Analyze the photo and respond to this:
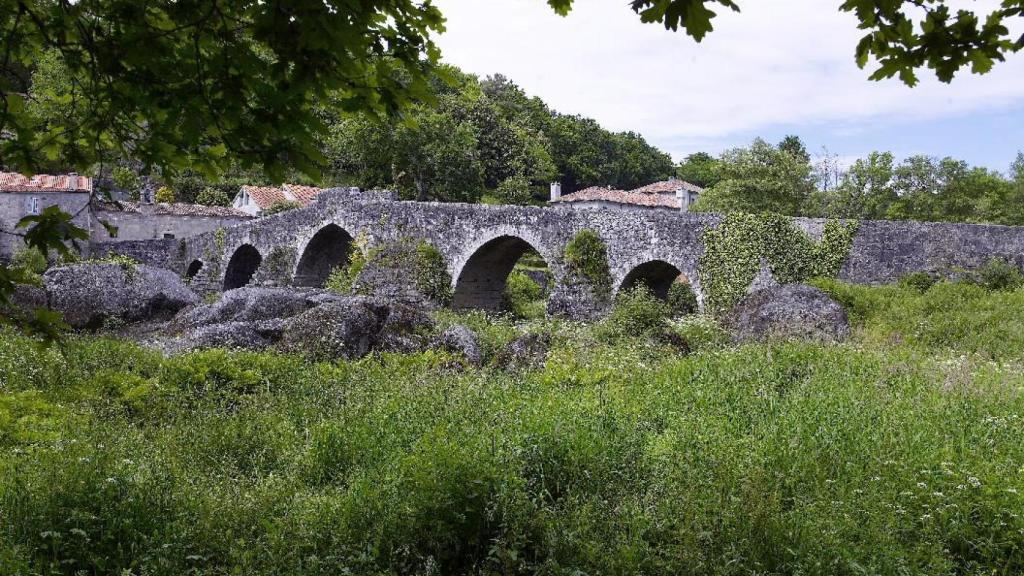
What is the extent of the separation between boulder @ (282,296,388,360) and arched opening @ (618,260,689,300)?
25.2 ft

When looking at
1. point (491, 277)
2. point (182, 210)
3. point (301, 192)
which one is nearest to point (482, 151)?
point (301, 192)

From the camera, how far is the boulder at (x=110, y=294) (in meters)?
18.7

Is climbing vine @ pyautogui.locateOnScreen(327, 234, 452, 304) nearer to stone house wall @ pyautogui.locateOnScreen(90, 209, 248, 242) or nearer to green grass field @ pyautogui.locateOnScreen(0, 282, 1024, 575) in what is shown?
green grass field @ pyautogui.locateOnScreen(0, 282, 1024, 575)

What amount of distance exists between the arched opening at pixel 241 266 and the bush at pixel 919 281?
2540cm

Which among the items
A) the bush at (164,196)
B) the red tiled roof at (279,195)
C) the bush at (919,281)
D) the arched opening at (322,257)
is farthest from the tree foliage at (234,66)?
the bush at (164,196)

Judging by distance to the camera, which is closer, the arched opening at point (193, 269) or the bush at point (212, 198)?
the arched opening at point (193, 269)

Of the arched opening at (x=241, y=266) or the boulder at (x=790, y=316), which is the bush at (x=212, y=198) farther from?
the boulder at (x=790, y=316)

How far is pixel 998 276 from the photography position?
1667cm

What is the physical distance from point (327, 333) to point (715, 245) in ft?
31.6

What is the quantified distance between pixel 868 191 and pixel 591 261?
29.1m

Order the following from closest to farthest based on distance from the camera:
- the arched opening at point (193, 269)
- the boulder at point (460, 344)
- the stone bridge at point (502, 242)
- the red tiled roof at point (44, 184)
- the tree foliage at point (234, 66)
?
the tree foliage at point (234, 66) → the boulder at point (460, 344) → the stone bridge at point (502, 242) → the red tiled roof at point (44, 184) → the arched opening at point (193, 269)

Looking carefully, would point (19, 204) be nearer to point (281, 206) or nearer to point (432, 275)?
point (281, 206)

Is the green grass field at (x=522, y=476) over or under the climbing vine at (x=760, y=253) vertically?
under

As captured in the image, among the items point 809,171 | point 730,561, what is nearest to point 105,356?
point 730,561
